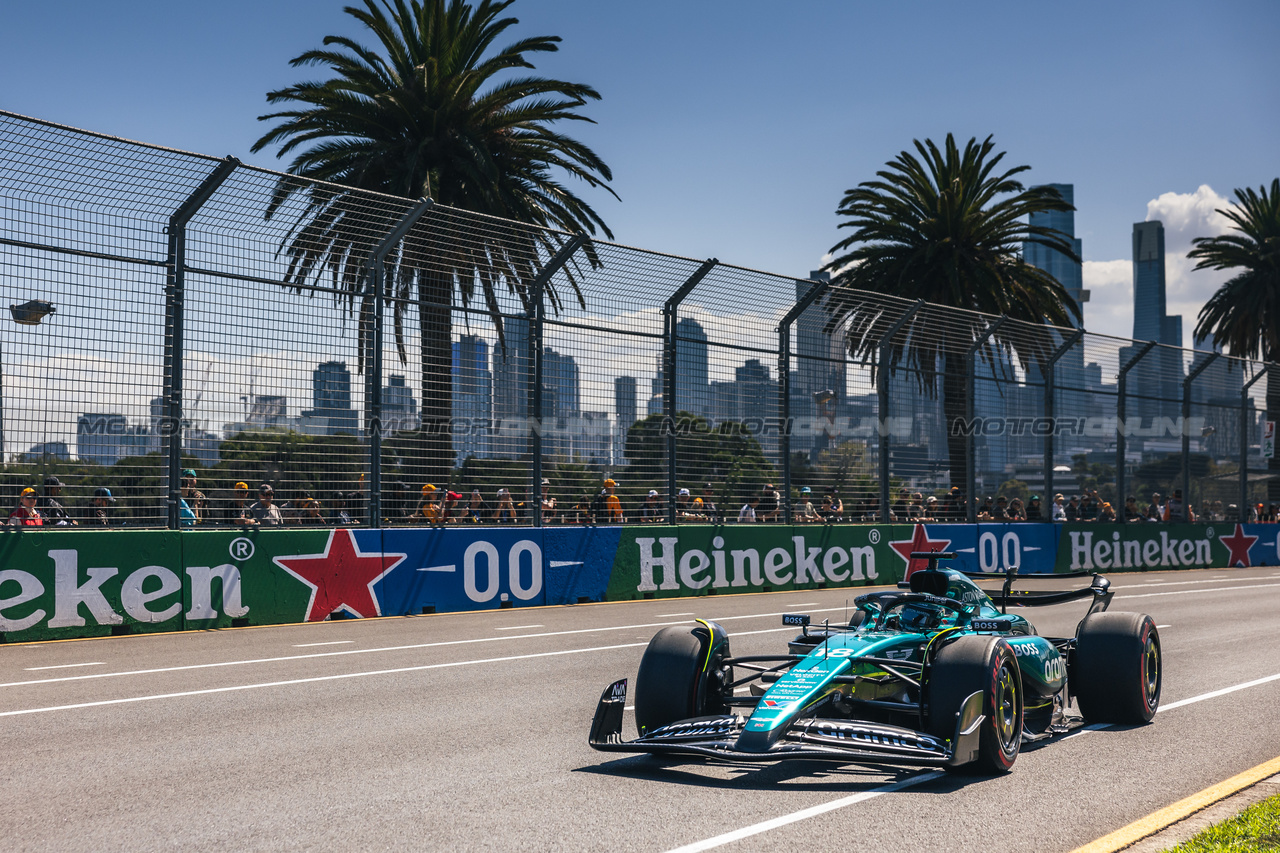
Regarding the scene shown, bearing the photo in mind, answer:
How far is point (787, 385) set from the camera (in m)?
19.2

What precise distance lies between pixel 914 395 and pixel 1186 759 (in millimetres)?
15149

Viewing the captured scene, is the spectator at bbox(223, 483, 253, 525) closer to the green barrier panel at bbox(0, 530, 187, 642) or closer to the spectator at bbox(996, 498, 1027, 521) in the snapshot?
the green barrier panel at bbox(0, 530, 187, 642)

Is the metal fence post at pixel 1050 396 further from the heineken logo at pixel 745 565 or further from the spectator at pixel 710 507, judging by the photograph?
the spectator at pixel 710 507

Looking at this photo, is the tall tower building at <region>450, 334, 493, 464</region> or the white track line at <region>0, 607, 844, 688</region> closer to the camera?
the white track line at <region>0, 607, 844, 688</region>

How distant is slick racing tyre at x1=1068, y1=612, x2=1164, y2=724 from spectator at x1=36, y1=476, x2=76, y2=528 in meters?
9.35

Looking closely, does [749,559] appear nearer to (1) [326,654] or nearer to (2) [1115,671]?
(1) [326,654]

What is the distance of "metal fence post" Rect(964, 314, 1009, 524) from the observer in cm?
2245

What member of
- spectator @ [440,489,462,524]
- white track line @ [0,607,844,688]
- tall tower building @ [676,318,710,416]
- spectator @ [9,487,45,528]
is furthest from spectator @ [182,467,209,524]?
tall tower building @ [676,318,710,416]

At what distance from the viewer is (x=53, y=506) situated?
11.8 metres

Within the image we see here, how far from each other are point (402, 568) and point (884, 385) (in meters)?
9.81

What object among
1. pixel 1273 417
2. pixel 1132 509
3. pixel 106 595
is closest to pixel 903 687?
pixel 106 595

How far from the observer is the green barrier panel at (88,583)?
1143 cm

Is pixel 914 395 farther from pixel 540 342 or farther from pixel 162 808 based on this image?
pixel 162 808

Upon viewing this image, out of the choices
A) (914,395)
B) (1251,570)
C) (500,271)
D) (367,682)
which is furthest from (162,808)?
(1251,570)
